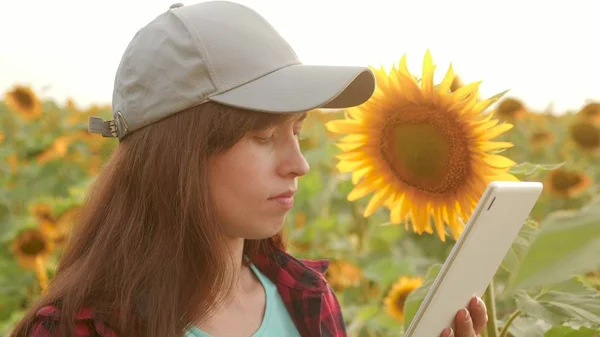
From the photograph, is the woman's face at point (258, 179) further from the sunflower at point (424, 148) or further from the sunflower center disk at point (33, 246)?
the sunflower center disk at point (33, 246)

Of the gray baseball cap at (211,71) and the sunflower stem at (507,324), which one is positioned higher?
the gray baseball cap at (211,71)

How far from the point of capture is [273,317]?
0.94 m

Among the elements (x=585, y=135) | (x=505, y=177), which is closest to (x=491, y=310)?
(x=505, y=177)

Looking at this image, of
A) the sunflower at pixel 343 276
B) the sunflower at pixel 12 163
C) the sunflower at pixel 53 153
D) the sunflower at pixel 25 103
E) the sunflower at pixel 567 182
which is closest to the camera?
the sunflower at pixel 343 276

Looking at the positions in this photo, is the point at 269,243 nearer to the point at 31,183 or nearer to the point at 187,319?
the point at 187,319

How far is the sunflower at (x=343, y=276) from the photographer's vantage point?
1862 mm

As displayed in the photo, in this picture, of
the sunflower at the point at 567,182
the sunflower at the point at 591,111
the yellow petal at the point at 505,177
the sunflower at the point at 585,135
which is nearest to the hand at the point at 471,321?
the yellow petal at the point at 505,177

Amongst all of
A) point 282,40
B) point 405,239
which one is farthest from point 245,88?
point 405,239

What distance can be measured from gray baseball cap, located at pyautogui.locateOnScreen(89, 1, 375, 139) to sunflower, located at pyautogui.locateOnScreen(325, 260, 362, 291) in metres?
1.07

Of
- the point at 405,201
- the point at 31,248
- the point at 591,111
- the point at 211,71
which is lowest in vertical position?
the point at 591,111

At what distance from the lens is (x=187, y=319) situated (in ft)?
2.66

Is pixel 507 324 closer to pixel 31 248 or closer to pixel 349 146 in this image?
pixel 349 146

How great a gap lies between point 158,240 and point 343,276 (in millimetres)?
1093

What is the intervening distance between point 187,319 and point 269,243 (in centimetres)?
25
